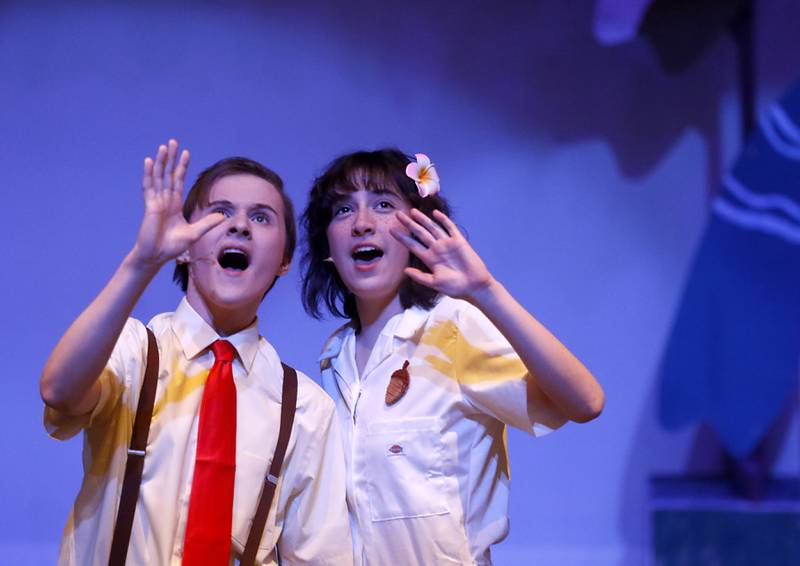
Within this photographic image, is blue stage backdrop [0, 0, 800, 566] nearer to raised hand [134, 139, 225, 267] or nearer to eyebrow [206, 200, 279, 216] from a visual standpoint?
eyebrow [206, 200, 279, 216]

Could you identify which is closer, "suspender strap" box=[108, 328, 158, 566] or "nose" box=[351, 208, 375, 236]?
"suspender strap" box=[108, 328, 158, 566]

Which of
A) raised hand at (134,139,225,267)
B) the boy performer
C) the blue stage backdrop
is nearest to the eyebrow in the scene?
the boy performer

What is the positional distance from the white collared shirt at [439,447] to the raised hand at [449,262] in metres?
0.24

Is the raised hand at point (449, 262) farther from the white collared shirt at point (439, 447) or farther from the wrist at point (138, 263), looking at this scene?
the wrist at point (138, 263)

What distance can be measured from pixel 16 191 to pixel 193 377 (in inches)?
83.6

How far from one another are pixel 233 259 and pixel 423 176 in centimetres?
43

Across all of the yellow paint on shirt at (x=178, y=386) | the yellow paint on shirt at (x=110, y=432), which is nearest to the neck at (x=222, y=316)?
the yellow paint on shirt at (x=178, y=386)

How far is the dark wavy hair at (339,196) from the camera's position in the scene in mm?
1812

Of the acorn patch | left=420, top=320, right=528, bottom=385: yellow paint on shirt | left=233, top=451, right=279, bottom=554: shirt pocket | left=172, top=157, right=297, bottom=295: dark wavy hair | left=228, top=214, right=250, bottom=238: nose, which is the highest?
left=172, top=157, right=297, bottom=295: dark wavy hair

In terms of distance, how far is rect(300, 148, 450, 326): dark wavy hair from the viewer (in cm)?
181

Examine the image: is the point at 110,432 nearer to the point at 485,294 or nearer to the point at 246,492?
the point at 246,492

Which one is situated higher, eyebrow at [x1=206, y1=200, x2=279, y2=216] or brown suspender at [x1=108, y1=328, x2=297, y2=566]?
eyebrow at [x1=206, y1=200, x2=279, y2=216]

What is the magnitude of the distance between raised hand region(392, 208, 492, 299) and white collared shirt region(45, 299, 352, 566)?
14.9 inches

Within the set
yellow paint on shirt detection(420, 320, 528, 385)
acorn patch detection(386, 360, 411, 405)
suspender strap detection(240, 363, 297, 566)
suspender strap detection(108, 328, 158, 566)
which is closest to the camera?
suspender strap detection(108, 328, 158, 566)
